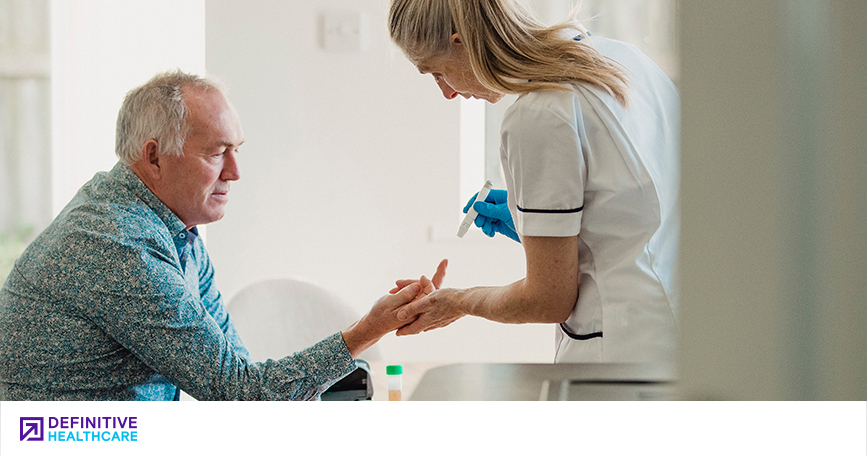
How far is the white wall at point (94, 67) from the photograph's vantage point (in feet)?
3.82

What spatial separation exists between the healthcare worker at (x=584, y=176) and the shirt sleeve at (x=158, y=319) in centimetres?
33

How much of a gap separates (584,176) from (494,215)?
37 cm

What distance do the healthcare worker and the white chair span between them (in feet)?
2.78

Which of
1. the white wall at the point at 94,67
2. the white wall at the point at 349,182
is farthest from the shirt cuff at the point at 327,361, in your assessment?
the white wall at the point at 349,182

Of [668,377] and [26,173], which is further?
[26,173]

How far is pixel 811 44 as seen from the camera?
11.2 inches

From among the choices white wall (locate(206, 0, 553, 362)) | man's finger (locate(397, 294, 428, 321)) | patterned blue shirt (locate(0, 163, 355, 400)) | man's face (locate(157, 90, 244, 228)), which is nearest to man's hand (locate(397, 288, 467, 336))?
man's finger (locate(397, 294, 428, 321))

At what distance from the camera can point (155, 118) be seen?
898 mm

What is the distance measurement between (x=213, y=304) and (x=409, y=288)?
0.39 meters

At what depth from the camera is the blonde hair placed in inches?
28.8

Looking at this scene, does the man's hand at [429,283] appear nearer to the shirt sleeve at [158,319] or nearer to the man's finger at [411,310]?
the man's finger at [411,310]
